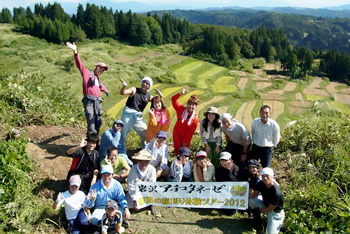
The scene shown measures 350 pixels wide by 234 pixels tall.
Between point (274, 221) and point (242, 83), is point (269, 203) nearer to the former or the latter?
point (274, 221)

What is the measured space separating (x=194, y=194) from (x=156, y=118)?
5.36ft

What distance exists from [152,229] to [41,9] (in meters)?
98.1

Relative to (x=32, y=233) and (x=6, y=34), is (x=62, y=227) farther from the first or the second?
(x=6, y=34)

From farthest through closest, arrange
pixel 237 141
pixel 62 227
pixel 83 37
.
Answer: pixel 83 37 < pixel 237 141 < pixel 62 227

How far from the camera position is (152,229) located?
4.48 meters

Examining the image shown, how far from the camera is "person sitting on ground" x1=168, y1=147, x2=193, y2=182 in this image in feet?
16.4

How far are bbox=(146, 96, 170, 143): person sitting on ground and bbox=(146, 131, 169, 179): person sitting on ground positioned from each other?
0.45 m

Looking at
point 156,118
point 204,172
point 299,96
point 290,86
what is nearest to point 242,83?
point 299,96

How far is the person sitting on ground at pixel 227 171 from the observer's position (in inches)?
183

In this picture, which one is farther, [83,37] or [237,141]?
[83,37]

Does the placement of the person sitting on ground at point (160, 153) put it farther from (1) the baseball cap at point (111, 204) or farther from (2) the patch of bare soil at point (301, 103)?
(2) the patch of bare soil at point (301, 103)

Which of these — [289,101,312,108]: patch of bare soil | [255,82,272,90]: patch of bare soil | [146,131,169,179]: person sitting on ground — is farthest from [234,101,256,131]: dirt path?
[146,131,169,179]: person sitting on ground

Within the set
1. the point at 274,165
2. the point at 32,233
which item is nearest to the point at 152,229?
the point at 32,233

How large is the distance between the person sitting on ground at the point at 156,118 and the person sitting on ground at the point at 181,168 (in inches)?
33.7
